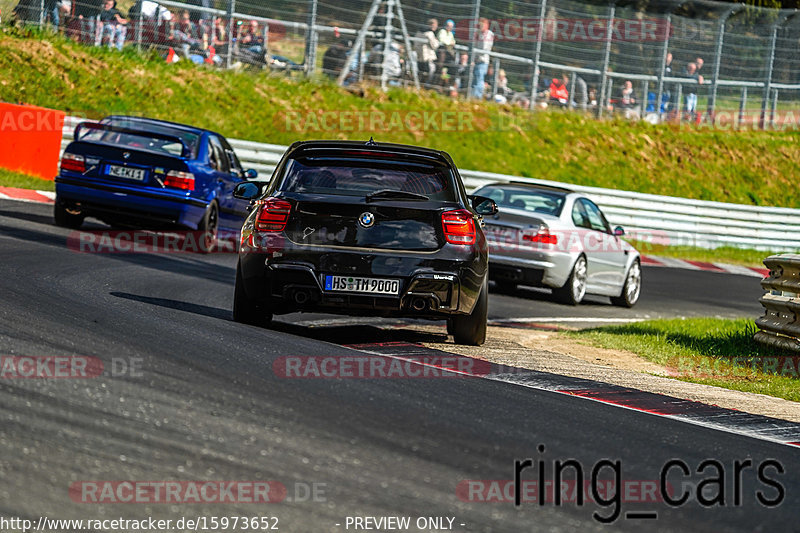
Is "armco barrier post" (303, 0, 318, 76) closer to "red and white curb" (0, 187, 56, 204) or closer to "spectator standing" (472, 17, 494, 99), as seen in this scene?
"spectator standing" (472, 17, 494, 99)

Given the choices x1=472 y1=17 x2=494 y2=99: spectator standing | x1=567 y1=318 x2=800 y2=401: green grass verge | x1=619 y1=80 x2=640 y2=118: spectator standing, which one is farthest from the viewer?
x1=619 y1=80 x2=640 y2=118: spectator standing

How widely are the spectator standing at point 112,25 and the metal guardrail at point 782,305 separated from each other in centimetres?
1725

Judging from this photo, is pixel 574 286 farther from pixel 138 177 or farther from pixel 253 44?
pixel 253 44

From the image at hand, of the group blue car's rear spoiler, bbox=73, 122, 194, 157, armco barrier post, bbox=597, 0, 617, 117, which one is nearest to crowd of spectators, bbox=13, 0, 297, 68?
armco barrier post, bbox=597, 0, 617, 117

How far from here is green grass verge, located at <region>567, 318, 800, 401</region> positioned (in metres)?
9.70

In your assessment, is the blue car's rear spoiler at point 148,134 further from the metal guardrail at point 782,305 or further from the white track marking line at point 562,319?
the metal guardrail at point 782,305

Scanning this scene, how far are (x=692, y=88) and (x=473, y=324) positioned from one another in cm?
2242

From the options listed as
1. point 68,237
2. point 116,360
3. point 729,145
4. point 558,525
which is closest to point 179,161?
point 68,237

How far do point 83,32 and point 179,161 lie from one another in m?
11.6

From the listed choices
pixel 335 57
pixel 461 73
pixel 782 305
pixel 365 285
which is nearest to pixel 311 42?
pixel 335 57

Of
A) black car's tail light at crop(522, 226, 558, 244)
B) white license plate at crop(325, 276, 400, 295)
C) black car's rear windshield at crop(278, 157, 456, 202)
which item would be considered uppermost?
black car's rear windshield at crop(278, 157, 456, 202)

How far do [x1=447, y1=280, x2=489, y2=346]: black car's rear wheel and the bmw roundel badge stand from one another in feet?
3.40

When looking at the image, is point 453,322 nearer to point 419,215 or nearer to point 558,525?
point 419,215
